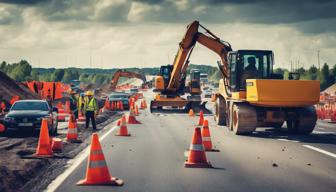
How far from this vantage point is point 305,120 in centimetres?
2220

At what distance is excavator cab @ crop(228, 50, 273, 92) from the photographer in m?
24.0

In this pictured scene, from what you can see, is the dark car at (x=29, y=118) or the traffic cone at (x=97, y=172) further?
the dark car at (x=29, y=118)

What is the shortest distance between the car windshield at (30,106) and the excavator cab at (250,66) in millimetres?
7235

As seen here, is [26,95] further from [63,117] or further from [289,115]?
[289,115]

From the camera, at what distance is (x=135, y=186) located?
408 inches

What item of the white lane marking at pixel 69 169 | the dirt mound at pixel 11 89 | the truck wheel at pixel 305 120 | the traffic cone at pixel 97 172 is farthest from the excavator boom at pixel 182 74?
the traffic cone at pixel 97 172

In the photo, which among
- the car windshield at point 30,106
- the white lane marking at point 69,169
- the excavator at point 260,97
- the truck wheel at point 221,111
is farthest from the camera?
the truck wheel at point 221,111

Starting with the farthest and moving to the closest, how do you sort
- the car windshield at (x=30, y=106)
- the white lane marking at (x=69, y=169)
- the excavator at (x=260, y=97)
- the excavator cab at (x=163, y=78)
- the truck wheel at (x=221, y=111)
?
the excavator cab at (x=163, y=78) → the truck wheel at (x=221, y=111) → the car windshield at (x=30, y=106) → the excavator at (x=260, y=97) → the white lane marking at (x=69, y=169)

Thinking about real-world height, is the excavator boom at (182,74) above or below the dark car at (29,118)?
above

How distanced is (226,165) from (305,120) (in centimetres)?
956

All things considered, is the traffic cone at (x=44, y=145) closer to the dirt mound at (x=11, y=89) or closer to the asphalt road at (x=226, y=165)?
the asphalt road at (x=226, y=165)

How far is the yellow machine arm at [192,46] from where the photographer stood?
30.5 meters

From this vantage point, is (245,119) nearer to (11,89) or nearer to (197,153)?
(197,153)

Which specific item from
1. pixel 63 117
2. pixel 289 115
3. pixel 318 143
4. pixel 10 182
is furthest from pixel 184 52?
pixel 10 182
